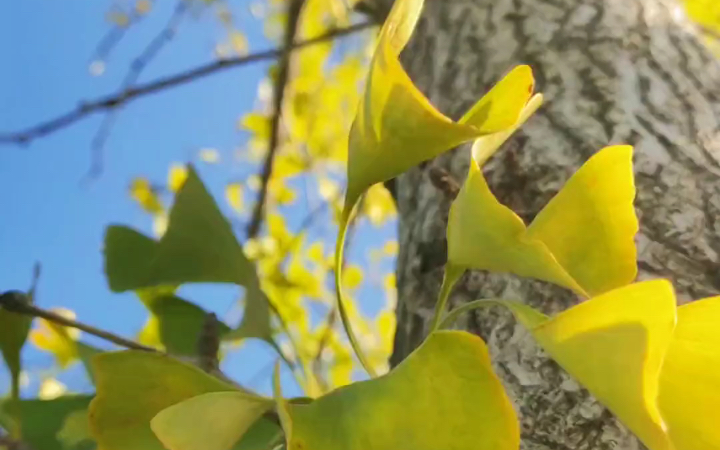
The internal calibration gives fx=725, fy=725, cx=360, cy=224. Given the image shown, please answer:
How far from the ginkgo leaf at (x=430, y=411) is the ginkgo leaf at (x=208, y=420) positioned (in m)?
0.02

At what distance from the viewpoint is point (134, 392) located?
0.28m

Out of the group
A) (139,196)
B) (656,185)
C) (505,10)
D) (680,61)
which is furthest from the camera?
(139,196)

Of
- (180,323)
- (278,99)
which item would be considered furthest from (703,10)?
(180,323)

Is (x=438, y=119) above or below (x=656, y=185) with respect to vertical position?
above

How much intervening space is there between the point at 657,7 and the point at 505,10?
0.47 ft

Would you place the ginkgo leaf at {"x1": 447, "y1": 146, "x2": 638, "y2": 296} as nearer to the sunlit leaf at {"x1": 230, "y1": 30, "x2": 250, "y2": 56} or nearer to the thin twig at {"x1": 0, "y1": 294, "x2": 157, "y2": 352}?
the thin twig at {"x1": 0, "y1": 294, "x2": 157, "y2": 352}

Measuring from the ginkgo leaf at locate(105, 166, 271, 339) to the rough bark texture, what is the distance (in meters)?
0.12

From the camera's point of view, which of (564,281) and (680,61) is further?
(680,61)

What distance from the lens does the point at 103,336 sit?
354mm

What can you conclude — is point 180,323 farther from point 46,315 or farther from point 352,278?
point 352,278

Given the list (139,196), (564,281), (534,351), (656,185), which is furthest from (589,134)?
(139,196)

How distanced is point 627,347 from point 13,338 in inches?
13.7

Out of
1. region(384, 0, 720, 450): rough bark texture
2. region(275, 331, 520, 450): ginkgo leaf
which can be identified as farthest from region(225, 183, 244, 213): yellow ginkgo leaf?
region(275, 331, 520, 450): ginkgo leaf

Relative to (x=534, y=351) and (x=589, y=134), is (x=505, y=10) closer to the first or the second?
(x=589, y=134)
